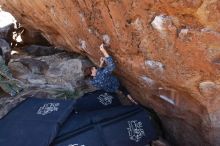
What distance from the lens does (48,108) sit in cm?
512

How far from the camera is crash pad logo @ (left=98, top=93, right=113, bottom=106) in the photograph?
5387 mm

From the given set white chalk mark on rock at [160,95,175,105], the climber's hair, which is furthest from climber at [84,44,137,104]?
the climber's hair

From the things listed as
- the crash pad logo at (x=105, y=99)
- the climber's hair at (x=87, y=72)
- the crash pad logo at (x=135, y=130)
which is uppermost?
the climber's hair at (x=87, y=72)

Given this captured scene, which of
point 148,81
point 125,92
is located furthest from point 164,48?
point 125,92

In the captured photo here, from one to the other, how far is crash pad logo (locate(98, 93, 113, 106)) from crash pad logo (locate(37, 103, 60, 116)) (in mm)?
628

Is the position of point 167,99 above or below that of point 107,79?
below

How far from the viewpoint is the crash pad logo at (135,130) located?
5.03 m

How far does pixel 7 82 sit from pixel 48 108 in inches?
60.9

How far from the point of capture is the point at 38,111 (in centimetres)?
513

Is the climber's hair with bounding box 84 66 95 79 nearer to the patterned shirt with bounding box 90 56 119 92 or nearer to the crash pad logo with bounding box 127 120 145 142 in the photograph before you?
the patterned shirt with bounding box 90 56 119 92

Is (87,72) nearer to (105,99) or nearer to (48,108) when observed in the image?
(105,99)

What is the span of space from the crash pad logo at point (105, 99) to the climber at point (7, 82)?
5.37 ft

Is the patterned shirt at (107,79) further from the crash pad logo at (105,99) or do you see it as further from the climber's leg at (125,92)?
the climber's leg at (125,92)

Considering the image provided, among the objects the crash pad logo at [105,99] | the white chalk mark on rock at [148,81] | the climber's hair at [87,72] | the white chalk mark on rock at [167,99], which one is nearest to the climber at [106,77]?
the crash pad logo at [105,99]
